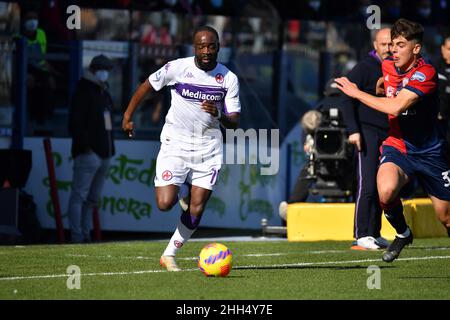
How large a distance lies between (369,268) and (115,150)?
6.87 metres

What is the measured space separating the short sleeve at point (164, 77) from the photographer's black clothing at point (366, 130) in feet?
8.96

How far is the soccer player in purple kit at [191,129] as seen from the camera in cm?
1148

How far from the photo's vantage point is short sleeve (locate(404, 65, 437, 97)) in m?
10.9

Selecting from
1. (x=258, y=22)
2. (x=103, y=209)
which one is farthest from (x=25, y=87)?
(x=258, y=22)

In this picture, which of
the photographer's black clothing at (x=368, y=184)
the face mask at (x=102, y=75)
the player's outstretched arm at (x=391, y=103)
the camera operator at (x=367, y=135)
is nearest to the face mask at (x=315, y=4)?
the face mask at (x=102, y=75)

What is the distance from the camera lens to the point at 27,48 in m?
17.6

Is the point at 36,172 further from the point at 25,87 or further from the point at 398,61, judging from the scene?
the point at 398,61

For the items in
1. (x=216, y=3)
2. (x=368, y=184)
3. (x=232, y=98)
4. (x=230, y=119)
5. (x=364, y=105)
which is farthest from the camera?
(x=216, y=3)

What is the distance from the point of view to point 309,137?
1731 centimetres

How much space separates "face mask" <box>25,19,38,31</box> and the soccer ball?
7.73 metres

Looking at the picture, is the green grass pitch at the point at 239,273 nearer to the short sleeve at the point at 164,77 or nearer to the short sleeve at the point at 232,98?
the short sleeve at the point at 232,98

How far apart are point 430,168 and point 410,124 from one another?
16.5 inches

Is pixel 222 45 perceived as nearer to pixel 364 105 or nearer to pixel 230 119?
pixel 364 105

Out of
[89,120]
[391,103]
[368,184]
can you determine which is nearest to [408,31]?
[391,103]
